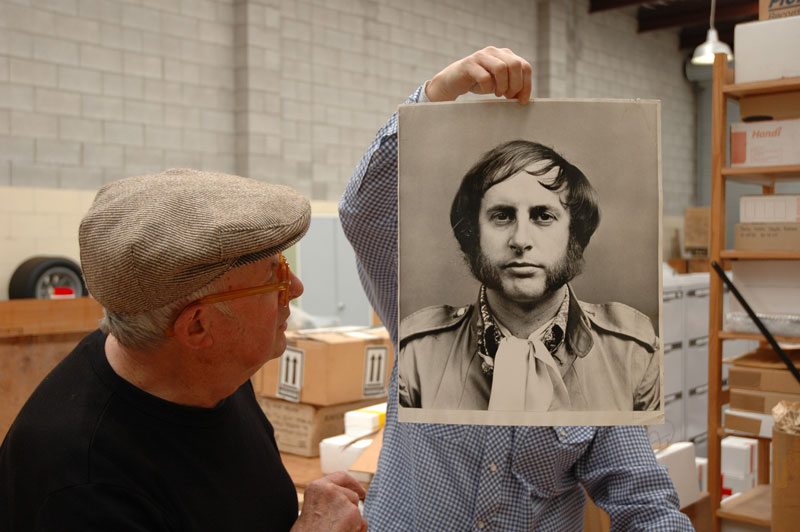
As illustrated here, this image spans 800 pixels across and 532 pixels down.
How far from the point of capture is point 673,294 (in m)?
4.91

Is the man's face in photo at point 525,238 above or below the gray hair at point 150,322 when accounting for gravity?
above

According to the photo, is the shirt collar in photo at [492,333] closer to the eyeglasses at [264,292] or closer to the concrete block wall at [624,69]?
the eyeglasses at [264,292]

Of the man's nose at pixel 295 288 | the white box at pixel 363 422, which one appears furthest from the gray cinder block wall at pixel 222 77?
the man's nose at pixel 295 288

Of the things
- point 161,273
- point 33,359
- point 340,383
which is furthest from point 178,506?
point 33,359

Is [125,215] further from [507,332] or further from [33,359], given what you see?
[33,359]

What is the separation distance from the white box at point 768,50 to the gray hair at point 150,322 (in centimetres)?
272

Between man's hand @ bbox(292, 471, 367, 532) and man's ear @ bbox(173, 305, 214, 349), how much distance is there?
289mm

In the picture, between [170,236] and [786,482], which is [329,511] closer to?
[170,236]

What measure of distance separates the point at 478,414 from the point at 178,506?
441mm

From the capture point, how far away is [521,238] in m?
1.14

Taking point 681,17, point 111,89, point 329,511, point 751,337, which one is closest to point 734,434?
point 751,337

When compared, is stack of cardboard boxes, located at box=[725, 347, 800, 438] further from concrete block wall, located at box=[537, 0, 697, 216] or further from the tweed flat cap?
concrete block wall, located at box=[537, 0, 697, 216]

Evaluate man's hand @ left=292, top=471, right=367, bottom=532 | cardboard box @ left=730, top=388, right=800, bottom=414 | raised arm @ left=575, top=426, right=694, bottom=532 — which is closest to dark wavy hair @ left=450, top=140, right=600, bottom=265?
raised arm @ left=575, top=426, right=694, bottom=532

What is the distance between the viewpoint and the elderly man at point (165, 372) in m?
0.96
